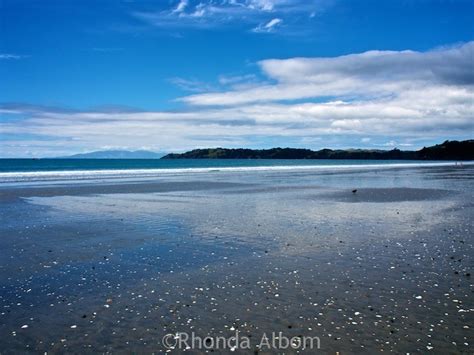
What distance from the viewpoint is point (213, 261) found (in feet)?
37.2

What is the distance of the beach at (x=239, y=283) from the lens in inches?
265

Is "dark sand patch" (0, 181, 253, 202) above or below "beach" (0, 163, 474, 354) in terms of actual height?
above

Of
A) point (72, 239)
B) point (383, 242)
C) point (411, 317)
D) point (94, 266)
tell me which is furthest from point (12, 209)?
point (411, 317)

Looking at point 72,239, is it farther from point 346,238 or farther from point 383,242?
point 383,242
